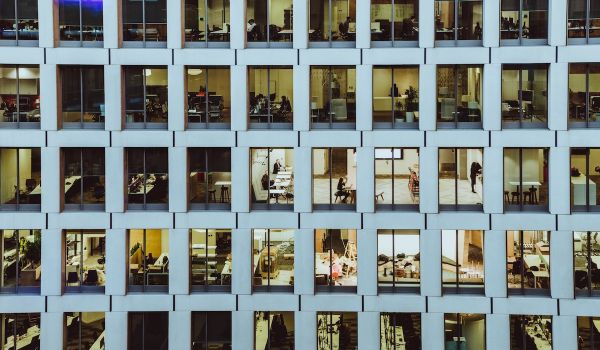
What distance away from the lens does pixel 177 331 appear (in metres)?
34.2

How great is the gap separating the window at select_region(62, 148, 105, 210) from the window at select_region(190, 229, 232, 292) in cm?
474

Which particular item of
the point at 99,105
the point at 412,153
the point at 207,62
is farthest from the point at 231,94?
the point at 412,153

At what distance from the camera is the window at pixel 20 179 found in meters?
34.1

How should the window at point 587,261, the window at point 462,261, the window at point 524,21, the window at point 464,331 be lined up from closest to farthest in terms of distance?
the window at point 587,261 < the window at point 524,21 < the window at point 462,261 < the window at point 464,331

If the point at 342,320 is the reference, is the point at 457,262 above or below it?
above

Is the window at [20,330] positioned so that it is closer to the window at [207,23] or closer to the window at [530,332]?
the window at [207,23]

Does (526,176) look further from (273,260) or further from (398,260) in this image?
(273,260)

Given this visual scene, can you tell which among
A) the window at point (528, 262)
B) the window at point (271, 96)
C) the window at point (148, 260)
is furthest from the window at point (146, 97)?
the window at point (528, 262)

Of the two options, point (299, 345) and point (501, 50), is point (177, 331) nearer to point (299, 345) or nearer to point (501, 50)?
point (299, 345)

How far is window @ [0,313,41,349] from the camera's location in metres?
34.5

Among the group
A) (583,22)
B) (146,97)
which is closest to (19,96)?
(146,97)

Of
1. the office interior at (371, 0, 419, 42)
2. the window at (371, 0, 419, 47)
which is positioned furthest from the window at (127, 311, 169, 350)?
the office interior at (371, 0, 419, 42)

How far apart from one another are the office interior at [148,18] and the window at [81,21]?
1291 millimetres

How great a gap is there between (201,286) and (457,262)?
11.8 metres
